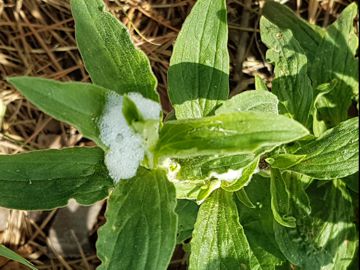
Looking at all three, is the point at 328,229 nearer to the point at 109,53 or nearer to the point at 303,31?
the point at 303,31

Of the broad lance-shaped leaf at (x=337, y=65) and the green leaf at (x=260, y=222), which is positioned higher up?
the broad lance-shaped leaf at (x=337, y=65)

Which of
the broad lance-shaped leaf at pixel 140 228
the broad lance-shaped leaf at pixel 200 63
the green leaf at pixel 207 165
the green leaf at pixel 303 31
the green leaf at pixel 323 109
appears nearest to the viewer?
the broad lance-shaped leaf at pixel 140 228

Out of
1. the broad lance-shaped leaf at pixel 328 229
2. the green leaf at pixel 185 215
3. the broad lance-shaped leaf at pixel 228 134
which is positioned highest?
the broad lance-shaped leaf at pixel 228 134

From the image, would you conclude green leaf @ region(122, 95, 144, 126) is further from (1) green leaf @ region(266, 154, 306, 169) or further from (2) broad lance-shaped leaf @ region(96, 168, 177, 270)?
(1) green leaf @ region(266, 154, 306, 169)

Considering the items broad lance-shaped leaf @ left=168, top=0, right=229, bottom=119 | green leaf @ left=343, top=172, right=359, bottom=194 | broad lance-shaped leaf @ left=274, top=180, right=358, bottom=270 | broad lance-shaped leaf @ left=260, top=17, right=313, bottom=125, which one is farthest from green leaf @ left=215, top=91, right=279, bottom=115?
green leaf @ left=343, top=172, right=359, bottom=194

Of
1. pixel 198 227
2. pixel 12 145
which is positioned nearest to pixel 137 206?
pixel 198 227

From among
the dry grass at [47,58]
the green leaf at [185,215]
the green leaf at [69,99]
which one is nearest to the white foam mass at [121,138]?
the green leaf at [69,99]

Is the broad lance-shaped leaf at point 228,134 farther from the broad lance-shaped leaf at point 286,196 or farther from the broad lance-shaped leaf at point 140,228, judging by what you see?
the broad lance-shaped leaf at point 286,196

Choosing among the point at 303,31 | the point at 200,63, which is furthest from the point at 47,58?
the point at 303,31
